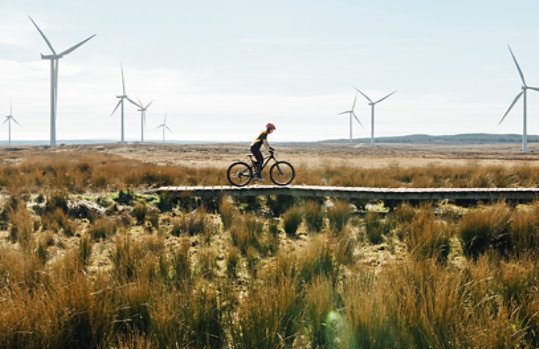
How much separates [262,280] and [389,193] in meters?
6.76

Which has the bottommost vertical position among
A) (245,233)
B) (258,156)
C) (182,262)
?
(182,262)

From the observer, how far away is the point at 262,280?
16.0 feet

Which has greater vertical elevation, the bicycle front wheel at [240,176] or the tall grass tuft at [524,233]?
the bicycle front wheel at [240,176]

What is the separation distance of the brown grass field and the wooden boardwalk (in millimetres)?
549

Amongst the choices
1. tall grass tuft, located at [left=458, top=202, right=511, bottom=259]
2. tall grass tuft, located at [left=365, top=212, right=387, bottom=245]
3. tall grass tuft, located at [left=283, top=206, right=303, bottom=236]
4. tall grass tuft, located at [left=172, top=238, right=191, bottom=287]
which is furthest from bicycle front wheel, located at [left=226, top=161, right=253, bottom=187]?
tall grass tuft, located at [left=458, top=202, right=511, bottom=259]

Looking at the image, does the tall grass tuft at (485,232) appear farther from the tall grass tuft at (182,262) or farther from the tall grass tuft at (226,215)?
the tall grass tuft at (226,215)

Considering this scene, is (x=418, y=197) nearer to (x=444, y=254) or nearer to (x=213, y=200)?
(x=444, y=254)

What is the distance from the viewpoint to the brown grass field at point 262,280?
10.4 feet

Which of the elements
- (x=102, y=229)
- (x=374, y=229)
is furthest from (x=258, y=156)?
(x=102, y=229)

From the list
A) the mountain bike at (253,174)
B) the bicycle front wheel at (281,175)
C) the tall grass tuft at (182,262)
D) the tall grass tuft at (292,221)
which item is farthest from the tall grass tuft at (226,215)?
the bicycle front wheel at (281,175)

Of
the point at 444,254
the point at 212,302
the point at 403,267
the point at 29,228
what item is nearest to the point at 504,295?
the point at 403,267

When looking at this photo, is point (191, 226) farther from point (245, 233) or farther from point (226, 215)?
point (245, 233)

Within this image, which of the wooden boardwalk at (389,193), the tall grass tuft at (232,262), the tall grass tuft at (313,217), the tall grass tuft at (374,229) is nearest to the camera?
the tall grass tuft at (232,262)

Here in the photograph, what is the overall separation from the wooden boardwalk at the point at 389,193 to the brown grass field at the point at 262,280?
55 cm
